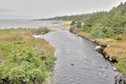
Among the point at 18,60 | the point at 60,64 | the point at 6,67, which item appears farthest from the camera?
the point at 60,64

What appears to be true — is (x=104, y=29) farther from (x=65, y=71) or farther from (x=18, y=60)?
(x=18, y=60)

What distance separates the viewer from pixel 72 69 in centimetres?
2328

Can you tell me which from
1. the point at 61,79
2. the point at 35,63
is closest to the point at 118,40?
the point at 61,79

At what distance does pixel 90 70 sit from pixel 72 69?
14.3ft

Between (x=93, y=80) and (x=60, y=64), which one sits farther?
(x=60, y=64)

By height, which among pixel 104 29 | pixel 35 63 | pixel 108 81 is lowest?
pixel 108 81

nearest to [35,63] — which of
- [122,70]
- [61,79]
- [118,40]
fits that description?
[61,79]

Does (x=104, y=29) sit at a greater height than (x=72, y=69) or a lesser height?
greater

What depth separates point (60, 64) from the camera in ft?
83.4

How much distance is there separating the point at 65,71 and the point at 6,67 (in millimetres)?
13195

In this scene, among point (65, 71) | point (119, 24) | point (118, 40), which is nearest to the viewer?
point (65, 71)

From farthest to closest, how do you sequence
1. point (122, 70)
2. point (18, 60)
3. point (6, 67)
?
point (122, 70) → point (18, 60) → point (6, 67)

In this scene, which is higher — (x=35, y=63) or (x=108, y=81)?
(x=35, y=63)

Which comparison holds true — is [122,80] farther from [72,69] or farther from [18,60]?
[18,60]
